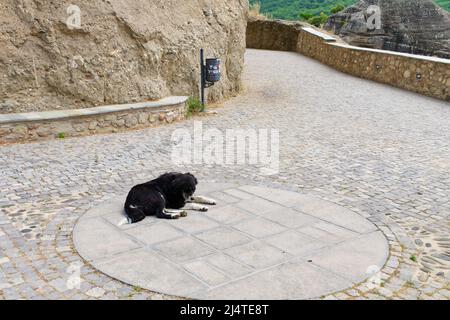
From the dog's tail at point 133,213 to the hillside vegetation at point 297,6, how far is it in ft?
132

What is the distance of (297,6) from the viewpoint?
155 ft

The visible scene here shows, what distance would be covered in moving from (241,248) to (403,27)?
69.9 ft

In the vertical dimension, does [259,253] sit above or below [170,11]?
below

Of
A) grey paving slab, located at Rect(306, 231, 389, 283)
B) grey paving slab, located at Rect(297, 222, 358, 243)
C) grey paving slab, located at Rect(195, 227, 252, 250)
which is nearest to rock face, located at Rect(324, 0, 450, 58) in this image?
grey paving slab, located at Rect(297, 222, 358, 243)

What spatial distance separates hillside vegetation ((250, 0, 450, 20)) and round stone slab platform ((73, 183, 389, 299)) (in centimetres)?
3980

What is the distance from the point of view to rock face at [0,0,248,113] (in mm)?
9047

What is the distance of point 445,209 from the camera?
5.72 m

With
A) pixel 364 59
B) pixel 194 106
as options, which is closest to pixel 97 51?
pixel 194 106

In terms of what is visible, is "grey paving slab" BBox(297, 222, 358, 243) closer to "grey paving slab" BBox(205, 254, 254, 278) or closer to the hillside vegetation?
"grey paving slab" BBox(205, 254, 254, 278)

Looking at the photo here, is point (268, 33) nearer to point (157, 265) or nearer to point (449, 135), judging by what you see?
point (449, 135)

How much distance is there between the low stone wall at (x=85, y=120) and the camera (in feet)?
27.9

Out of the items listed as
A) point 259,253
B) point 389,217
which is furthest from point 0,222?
point 389,217

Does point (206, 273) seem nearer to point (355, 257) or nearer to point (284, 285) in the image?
point (284, 285)
